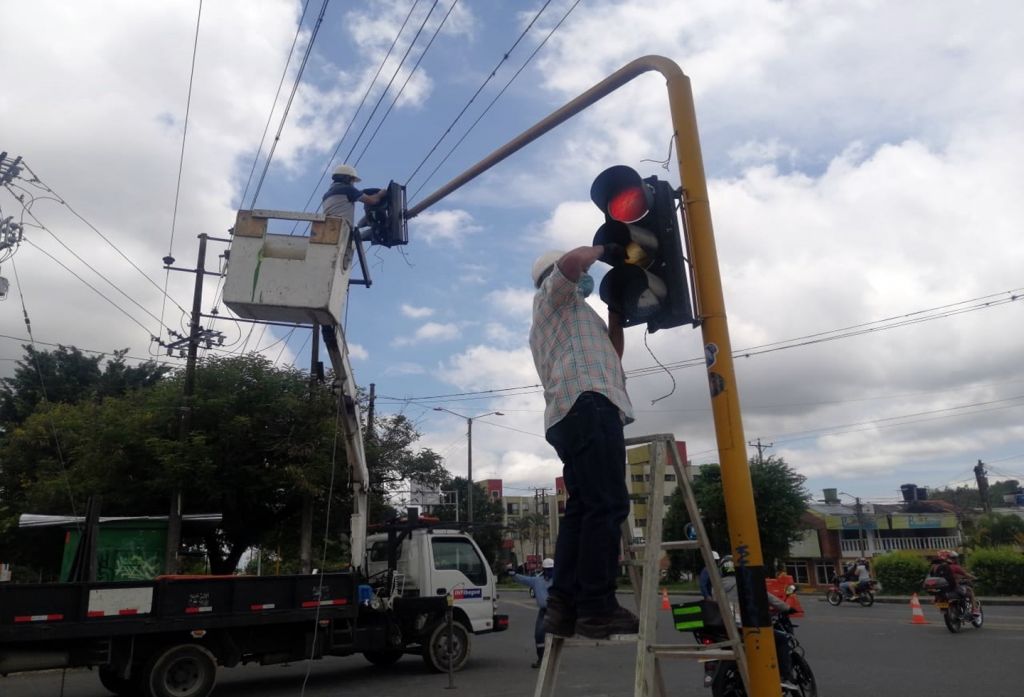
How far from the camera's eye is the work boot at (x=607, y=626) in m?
3.14

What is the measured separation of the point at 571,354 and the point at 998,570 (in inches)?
1190

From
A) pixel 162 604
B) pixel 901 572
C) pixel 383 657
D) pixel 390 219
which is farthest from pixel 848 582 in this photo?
pixel 390 219

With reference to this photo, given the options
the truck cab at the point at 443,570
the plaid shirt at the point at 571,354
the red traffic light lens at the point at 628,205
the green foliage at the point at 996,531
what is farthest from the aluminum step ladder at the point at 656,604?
the green foliage at the point at 996,531

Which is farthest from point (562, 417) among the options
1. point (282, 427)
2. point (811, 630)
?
point (282, 427)

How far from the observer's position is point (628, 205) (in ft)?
11.0

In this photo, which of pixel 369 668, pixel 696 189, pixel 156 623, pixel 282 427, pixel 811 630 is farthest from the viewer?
pixel 282 427

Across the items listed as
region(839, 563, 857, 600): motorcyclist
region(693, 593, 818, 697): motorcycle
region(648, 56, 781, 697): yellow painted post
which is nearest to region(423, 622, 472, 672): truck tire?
region(693, 593, 818, 697): motorcycle

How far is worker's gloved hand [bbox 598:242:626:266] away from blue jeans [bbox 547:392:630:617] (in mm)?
595

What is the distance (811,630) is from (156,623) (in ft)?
43.2

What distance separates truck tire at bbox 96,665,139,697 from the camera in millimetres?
10117

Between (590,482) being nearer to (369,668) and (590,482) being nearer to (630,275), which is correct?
(630,275)

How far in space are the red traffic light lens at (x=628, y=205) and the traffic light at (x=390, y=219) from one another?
15.9 ft

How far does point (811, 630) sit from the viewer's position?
1714 centimetres

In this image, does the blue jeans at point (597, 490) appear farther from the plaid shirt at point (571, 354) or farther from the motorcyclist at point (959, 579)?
the motorcyclist at point (959, 579)
